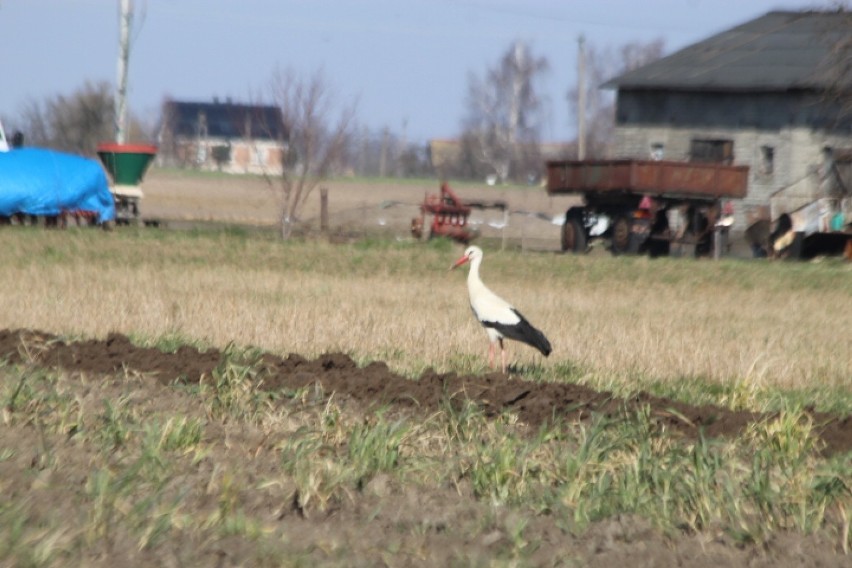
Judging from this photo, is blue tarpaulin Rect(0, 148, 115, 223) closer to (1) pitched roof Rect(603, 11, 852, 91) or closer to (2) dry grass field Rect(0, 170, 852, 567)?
(2) dry grass field Rect(0, 170, 852, 567)

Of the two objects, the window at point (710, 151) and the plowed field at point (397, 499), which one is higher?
the window at point (710, 151)

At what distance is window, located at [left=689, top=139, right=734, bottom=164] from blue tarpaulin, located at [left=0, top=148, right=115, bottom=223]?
69.6 ft

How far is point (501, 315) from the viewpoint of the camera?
41.7ft

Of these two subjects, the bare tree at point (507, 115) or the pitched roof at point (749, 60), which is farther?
the bare tree at point (507, 115)

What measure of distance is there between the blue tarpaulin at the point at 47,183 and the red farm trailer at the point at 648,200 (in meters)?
11.5

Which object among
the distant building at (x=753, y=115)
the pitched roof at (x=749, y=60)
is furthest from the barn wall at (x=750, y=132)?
the pitched roof at (x=749, y=60)

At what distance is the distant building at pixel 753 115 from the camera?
4312 centimetres

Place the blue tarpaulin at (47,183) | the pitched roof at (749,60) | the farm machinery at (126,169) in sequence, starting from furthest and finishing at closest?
the pitched roof at (749,60)
the farm machinery at (126,169)
the blue tarpaulin at (47,183)

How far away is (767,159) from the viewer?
147 ft

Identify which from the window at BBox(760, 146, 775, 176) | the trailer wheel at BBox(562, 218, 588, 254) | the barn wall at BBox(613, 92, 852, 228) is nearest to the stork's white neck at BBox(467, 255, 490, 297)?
the trailer wheel at BBox(562, 218, 588, 254)

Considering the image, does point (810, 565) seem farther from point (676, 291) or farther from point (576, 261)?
point (576, 261)

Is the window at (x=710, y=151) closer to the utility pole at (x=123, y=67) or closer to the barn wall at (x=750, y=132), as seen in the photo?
the barn wall at (x=750, y=132)

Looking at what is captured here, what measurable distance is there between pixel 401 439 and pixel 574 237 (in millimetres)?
27172

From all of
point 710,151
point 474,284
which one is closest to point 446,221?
point 710,151
